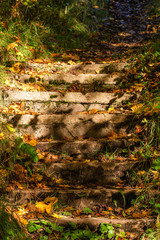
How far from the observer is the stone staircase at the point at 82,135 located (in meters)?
2.03

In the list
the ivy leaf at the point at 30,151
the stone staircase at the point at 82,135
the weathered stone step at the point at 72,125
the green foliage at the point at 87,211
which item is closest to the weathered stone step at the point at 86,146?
the stone staircase at the point at 82,135

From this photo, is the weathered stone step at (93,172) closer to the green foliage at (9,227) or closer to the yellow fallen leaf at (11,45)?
the green foliage at (9,227)

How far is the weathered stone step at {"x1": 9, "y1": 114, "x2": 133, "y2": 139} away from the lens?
2.58m

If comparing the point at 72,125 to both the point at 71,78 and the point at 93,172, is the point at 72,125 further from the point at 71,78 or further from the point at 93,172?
the point at 71,78

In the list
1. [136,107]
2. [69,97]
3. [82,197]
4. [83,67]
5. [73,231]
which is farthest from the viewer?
[83,67]

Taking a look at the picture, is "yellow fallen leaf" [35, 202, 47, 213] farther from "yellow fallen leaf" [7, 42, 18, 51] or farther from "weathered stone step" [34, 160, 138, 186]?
"yellow fallen leaf" [7, 42, 18, 51]

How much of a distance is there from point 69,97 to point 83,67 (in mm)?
1018

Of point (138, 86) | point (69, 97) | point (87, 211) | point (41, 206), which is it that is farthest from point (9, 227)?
point (138, 86)

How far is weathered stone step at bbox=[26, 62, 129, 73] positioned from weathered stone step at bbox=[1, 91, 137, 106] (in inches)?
30.1

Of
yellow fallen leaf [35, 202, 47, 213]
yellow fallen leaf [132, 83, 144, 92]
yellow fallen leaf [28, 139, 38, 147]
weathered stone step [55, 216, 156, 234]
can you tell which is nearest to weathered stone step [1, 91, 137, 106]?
yellow fallen leaf [132, 83, 144, 92]

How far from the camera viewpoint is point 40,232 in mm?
1744

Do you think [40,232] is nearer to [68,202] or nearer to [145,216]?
[68,202]

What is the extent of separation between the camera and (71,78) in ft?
11.1

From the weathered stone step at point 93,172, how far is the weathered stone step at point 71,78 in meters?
1.49
